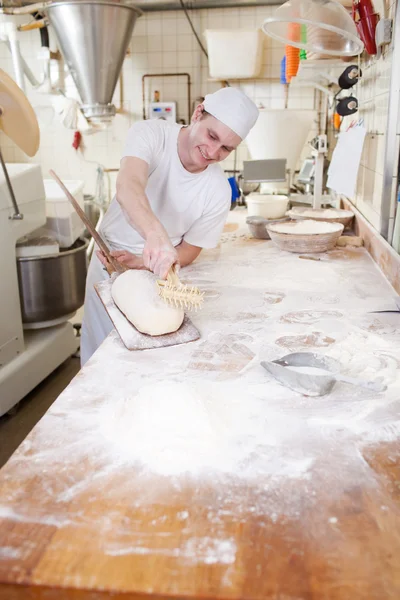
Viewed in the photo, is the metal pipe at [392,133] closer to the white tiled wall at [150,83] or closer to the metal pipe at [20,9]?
the white tiled wall at [150,83]

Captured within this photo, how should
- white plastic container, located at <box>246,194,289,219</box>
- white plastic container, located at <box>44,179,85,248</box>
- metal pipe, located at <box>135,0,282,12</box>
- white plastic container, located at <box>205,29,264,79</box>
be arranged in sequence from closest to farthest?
white plastic container, located at <box>246,194,289,219</box>, white plastic container, located at <box>44,179,85,248</box>, white plastic container, located at <box>205,29,264,79</box>, metal pipe, located at <box>135,0,282,12</box>

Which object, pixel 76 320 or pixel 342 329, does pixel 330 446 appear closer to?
pixel 342 329

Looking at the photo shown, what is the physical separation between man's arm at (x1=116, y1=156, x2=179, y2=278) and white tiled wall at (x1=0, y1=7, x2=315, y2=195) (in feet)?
10.6

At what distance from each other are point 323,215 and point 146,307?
5.18 ft

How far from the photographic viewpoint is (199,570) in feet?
1.90

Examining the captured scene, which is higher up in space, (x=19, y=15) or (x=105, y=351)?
(x=19, y=15)

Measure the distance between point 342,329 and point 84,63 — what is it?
131 inches

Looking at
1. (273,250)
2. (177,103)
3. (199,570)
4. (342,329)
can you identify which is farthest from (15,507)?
(177,103)

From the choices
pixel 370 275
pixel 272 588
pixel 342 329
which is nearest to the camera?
pixel 272 588

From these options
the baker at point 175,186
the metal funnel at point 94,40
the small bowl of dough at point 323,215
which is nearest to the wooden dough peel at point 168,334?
the baker at point 175,186

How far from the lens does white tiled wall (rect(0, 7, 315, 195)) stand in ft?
14.9

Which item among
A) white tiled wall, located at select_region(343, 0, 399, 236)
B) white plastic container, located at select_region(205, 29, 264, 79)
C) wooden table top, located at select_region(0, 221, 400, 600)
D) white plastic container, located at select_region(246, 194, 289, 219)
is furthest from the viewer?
white plastic container, located at select_region(205, 29, 264, 79)

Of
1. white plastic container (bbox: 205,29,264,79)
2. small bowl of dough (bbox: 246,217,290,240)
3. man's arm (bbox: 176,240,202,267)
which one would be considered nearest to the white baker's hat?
man's arm (bbox: 176,240,202,267)

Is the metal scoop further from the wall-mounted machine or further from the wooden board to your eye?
the wall-mounted machine
